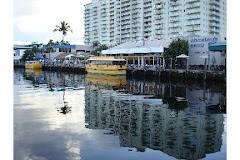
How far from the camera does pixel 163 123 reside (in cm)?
1479

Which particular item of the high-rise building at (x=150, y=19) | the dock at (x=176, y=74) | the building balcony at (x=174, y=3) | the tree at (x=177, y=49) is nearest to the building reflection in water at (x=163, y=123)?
the dock at (x=176, y=74)

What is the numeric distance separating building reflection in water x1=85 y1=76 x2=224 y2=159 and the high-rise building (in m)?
83.7

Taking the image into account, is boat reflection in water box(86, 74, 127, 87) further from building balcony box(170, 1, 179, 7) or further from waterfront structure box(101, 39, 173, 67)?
building balcony box(170, 1, 179, 7)

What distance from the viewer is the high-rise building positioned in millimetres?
110125

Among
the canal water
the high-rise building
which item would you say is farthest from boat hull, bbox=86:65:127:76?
the high-rise building

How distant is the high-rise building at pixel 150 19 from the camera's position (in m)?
110

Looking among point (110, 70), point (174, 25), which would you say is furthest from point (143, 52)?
point (174, 25)

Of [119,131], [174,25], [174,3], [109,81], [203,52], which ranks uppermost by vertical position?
[174,3]

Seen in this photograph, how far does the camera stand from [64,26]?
95938mm

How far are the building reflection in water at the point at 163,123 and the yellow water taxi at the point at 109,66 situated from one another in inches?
1008

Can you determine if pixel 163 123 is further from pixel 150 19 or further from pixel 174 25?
pixel 150 19

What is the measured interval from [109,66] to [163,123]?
35.3m

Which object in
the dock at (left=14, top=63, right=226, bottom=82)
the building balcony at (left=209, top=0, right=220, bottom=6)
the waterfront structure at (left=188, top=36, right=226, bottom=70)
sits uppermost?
the building balcony at (left=209, top=0, right=220, bottom=6)

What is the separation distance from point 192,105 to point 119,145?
1073 cm
